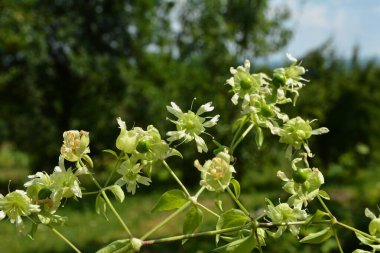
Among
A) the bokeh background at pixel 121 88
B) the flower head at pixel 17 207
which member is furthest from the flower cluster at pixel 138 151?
the bokeh background at pixel 121 88

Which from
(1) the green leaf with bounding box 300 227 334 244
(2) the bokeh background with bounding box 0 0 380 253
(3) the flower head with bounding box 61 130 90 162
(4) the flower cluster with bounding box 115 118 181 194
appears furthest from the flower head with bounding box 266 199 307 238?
(2) the bokeh background with bounding box 0 0 380 253

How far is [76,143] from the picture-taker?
699 mm

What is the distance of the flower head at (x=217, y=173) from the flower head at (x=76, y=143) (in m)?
0.15

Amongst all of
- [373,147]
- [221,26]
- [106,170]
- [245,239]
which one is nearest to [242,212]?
[245,239]

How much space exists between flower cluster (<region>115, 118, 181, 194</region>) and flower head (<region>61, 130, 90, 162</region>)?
46 mm

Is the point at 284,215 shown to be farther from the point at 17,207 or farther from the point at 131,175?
the point at 17,207

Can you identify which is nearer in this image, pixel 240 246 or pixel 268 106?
pixel 240 246

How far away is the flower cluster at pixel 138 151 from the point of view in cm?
67

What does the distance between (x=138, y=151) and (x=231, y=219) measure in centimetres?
13

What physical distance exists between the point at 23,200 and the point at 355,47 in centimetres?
1660

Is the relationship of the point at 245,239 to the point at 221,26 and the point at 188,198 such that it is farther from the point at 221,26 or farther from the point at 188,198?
the point at 221,26

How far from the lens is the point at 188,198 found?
0.68 m

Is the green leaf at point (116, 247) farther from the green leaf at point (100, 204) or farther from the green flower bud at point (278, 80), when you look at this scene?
the green flower bud at point (278, 80)

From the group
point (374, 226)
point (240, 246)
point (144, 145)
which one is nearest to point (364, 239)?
point (374, 226)
